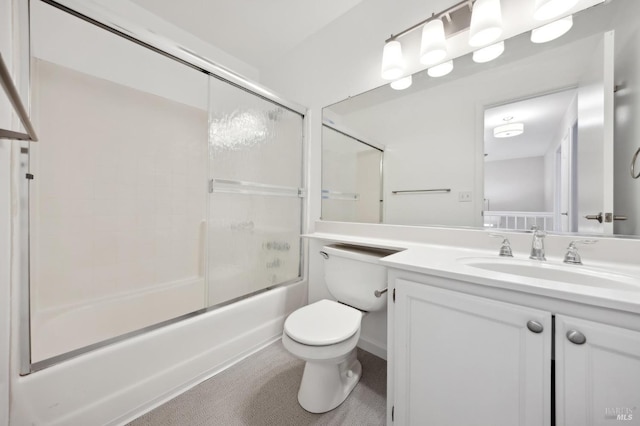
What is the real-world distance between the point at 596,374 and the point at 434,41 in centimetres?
157

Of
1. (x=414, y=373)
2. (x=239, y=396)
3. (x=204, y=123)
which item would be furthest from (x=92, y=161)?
(x=414, y=373)

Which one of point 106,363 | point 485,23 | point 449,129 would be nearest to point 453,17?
point 485,23

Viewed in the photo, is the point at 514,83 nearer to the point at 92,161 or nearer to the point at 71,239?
the point at 92,161

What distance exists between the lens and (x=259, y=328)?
1.66 meters

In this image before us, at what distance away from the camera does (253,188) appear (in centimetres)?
170

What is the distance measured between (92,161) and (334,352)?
2017 millimetres

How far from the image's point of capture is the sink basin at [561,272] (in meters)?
0.76

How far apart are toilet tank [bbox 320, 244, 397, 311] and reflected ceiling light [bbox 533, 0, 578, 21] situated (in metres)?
1.33

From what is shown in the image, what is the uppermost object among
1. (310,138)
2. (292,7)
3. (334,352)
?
(292,7)

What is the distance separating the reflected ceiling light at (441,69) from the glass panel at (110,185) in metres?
1.58

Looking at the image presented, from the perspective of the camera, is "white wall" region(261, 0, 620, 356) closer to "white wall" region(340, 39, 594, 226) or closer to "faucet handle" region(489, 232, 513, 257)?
"white wall" region(340, 39, 594, 226)

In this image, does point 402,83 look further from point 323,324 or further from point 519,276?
point 323,324

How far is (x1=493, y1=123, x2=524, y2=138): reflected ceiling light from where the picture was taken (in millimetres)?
1204

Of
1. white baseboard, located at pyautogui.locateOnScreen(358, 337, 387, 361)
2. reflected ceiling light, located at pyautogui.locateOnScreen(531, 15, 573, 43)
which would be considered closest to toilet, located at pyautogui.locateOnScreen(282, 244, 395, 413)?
white baseboard, located at pyautogui.locateOnScreen(358, 337, 387, 361)
